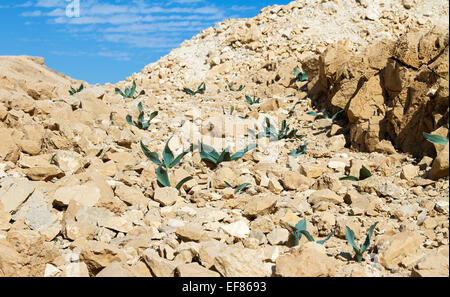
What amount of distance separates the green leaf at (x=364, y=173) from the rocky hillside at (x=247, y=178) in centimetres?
1

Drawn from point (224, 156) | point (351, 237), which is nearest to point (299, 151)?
point (224, 156)

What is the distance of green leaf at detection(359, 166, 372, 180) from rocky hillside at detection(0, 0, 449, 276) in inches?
0.5

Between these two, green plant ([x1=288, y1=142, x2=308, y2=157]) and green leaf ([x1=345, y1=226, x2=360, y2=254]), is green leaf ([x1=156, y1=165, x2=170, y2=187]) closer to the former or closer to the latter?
green plant ([x1=288, y1=142, x2=308, y2=157])

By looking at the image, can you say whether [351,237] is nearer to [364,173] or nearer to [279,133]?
[364,173]

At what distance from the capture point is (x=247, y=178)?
4.18m

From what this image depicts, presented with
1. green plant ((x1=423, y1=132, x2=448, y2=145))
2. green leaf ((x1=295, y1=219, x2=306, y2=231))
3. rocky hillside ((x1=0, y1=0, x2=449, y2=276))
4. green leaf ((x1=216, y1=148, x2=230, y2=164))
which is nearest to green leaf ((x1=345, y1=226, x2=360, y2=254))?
rocky hillside ((x1=0, y1=0, x2=449, y2=276))

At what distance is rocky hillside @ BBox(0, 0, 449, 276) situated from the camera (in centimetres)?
282

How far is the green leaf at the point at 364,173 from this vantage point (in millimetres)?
3807

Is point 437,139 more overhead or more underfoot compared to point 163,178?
more overhead

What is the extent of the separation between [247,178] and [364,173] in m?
1.12

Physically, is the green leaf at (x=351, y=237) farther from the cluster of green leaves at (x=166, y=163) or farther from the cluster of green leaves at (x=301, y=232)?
the cluster of green leaves at (x=166, y=163)

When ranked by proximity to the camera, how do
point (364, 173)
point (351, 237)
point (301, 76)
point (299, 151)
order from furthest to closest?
point (301, 76), point (299, 151), point (364, 173), point (351, 237)
